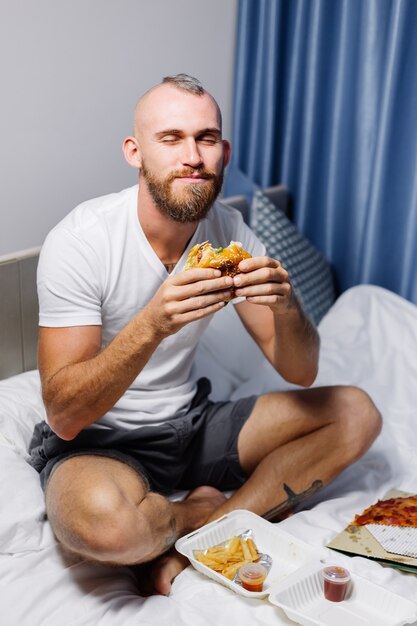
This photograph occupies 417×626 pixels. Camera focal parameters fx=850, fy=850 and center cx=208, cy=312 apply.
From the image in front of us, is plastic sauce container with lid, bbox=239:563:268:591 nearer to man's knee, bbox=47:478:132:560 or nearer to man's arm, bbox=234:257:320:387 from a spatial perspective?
man's knee, bbox=47:478:132:560

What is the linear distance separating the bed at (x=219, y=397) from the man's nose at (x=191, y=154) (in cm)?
60

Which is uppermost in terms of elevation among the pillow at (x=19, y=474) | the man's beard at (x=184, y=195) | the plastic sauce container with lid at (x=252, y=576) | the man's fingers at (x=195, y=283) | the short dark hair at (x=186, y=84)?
the short dark hair at (x=186, y=84)

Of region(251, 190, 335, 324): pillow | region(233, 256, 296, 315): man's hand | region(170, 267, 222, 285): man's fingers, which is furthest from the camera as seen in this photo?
region(251, 190, 335, 324): pillow

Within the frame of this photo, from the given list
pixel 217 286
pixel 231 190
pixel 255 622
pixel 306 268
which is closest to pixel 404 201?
pixel 306 268

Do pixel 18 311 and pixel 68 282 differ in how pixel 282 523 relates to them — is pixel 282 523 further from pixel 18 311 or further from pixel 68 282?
pixel 18 311

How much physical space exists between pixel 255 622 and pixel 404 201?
1681mm

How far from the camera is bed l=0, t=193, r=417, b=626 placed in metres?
1.66

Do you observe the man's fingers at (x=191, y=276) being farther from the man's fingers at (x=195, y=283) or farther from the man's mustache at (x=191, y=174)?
the man's mustache at (x=191, y=174)

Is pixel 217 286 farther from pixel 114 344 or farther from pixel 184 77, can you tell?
pixel 184 77

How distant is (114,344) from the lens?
1696 millimetres

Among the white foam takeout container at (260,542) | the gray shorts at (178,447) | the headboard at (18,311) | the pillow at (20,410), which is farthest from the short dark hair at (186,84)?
the white foam takeout container at (260,542)

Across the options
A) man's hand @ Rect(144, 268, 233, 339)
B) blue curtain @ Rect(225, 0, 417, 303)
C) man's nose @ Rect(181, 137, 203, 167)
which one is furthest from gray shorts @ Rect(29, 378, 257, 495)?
blue curtain @ Rect(225, 0, 417, 303)

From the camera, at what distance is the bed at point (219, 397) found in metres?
1.66

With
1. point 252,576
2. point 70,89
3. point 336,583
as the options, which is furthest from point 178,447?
point 70,89
